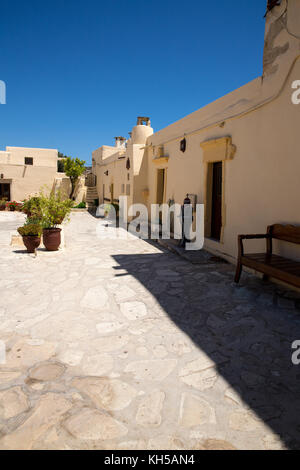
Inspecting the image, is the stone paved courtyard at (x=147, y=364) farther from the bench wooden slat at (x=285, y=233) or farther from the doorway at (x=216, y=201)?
the doorway at (x=216, y=201)

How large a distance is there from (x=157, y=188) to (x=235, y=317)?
8.00 m

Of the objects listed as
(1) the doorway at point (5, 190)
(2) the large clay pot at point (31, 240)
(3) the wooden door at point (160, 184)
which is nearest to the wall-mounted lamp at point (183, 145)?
(3) the wooden door at point (160, 184)

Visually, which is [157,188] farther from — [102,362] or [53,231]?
[102,362]

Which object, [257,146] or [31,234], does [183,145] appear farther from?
[31,234]

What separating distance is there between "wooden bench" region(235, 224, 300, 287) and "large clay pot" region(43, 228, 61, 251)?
441 centimetres

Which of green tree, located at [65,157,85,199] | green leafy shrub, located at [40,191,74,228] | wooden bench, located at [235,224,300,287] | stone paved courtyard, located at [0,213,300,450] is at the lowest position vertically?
stone paved courtyard, located at [0,213,300,450]

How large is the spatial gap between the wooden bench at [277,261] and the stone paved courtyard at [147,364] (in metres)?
0.42

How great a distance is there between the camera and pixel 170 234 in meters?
9.38

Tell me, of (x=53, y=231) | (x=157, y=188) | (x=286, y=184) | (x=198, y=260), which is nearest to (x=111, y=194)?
(x=157, y=188)

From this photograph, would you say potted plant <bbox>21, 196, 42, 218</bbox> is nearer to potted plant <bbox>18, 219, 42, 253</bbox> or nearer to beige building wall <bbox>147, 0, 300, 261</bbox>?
potted plant <bbox>18, 219, 42, 253</bbox>

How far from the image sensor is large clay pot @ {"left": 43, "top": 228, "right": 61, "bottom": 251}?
23.3 ft

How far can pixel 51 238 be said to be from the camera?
23.3 ft

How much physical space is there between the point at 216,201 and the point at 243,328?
14.0 ft

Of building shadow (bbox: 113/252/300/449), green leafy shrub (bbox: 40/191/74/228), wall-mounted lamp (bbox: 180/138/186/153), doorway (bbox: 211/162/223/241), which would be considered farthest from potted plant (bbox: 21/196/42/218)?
doorway (bbox: 211/162/223/241)
